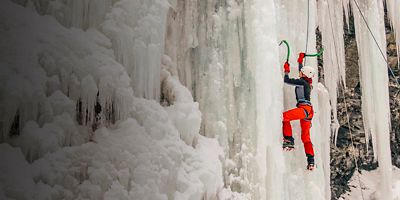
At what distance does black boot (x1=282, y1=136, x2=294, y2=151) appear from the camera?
378 centimetres

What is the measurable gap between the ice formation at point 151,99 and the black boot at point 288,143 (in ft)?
0.25

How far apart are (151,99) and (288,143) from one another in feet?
4.67

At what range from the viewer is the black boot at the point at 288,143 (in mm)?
3781

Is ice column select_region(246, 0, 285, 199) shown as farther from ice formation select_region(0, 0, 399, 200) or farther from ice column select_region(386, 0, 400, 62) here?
ice column select_region(386, 0, 400, 62)

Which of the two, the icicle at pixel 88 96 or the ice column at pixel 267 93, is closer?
the icicle at pixel 88 96

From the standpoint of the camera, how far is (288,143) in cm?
380

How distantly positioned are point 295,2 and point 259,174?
1911mm

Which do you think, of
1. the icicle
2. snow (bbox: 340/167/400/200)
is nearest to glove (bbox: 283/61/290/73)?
the icicle

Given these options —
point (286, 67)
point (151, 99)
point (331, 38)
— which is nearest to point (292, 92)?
point (286, 67)

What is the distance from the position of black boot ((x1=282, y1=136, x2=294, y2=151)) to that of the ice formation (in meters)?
0.08

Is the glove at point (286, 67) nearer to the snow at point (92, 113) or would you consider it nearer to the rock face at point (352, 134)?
the snow at point (92, 113)

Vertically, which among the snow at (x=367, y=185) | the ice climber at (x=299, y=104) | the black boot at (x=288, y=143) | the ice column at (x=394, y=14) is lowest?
the snow at (x=367, y=185)

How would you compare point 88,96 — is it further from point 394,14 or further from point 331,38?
point 394,14

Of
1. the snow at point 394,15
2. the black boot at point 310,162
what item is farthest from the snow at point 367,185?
the black boot at point 310,162
